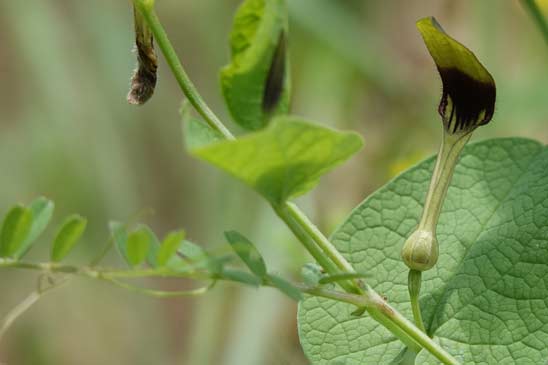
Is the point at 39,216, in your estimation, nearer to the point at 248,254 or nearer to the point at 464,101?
the point at 248,254

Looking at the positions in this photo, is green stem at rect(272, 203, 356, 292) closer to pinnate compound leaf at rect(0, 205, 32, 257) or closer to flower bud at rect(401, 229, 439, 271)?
flower bud at rect(401, 229, 439, 271)

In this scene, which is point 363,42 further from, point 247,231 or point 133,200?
point 133,200

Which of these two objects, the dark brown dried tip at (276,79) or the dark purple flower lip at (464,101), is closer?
the dark brown dried tip at (276,79)

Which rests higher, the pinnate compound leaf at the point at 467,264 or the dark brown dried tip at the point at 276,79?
the dark brown dried tip at the point at 276,79

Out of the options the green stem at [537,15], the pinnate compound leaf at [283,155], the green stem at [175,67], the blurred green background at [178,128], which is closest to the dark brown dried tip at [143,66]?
the green stem at [175,67]

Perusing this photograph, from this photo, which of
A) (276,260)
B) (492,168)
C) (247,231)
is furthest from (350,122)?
(492,168)

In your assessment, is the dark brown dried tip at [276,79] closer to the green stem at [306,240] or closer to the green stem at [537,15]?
the green stem at [306,240]
